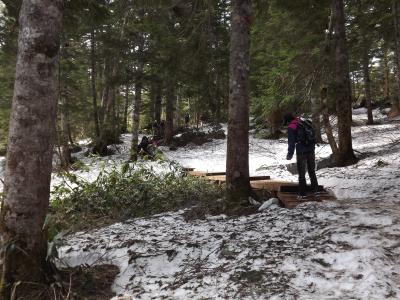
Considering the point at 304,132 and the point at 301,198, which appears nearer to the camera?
the point at 301,198

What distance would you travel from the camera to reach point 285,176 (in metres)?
12.4

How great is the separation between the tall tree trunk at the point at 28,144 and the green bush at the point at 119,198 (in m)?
3.30

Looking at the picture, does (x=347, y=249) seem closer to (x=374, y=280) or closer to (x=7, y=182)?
(x=374, y=280)

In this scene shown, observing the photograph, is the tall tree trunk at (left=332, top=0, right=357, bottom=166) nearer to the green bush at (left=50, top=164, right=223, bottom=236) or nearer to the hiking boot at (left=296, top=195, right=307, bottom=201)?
the hiking boot at (left=296, top=195, right=307, bottom=201)

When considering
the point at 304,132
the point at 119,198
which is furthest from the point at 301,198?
the point at 119,198

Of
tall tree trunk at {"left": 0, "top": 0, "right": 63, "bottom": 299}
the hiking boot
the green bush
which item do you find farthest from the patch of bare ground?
the hiking boot

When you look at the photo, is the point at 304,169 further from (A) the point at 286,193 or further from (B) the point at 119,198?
(B) the point at 119,198

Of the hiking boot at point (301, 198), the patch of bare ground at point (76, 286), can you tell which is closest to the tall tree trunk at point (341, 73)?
the hiking boot at point (301, 198)

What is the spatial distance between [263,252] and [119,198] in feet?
15.5

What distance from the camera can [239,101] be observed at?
7227 millimetres

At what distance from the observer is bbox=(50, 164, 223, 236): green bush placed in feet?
26.0

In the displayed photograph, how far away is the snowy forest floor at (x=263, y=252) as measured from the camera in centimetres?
385

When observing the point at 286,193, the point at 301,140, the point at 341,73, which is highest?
the point at 341,73

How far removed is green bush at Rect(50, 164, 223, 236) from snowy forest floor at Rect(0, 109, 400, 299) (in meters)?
0.84
